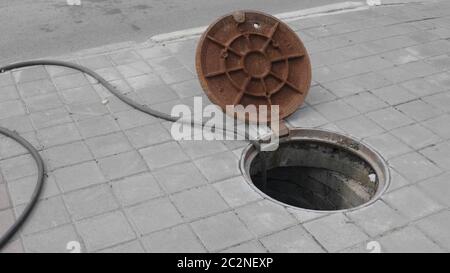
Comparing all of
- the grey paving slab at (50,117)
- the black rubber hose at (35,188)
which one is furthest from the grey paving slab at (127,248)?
the grey paving slab at (50,117)

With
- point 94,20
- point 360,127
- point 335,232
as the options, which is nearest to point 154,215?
point 335,232

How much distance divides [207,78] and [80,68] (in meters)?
2.14

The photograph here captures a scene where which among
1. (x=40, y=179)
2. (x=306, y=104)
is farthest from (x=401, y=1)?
(x=40, y=179)

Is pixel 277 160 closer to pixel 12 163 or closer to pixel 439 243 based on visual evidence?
pixel 439 243

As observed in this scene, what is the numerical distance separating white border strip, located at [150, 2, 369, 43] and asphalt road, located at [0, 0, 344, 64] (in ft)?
1.18

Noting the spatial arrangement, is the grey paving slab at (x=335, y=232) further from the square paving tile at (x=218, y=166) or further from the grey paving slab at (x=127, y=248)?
the grey paving slab at (x=127, y=248)

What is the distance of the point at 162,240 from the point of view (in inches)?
176

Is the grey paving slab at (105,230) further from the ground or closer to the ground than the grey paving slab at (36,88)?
closer to the ground

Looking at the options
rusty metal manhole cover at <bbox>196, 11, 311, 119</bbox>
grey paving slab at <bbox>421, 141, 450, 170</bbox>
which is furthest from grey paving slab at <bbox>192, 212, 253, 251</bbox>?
grey paving slab at <bbox>421, 141, 450, 170</bbox>

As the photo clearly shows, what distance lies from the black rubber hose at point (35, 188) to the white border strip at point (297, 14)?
9.87 ft

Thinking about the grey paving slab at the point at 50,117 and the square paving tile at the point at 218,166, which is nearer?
the square paving tile at the point at 218,166

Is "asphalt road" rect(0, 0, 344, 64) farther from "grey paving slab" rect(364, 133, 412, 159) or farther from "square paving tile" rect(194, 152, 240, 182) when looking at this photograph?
"grey paving slab" rect(364, 133, 412, 159)

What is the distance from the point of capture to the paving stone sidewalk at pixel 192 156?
4523 millimetres

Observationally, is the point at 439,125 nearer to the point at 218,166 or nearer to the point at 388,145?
the point at 388,145
